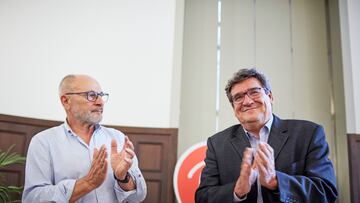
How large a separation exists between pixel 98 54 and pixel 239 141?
273 centimetres

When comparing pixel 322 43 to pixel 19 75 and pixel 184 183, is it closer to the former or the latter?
A: pixel 184 183

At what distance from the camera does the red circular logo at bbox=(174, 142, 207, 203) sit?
3.98 meters

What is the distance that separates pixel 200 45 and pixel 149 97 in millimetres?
1006

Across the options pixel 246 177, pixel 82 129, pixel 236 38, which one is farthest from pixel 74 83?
pixel 236 38

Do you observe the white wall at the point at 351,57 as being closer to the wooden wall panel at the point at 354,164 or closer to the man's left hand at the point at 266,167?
the wooden wall panel at the point at 354,164

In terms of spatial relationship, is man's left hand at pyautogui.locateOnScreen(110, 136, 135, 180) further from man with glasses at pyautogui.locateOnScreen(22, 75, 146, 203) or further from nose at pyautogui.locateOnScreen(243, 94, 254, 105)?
nose at pyautogui.locateOnScreen(243, 94, 254, 105)

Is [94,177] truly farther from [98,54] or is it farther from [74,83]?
[98,54]

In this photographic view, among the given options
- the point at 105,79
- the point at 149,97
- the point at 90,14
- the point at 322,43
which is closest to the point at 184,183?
the point at 149,97

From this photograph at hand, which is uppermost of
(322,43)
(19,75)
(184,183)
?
(322,43)

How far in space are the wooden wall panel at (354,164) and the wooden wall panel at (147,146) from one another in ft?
6.06

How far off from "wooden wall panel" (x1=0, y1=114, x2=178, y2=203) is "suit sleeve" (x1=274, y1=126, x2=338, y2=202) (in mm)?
2443

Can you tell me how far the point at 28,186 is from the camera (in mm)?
2211

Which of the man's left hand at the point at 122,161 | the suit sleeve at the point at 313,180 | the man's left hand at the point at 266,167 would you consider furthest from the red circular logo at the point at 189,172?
the man's left hand at the point at 266,167

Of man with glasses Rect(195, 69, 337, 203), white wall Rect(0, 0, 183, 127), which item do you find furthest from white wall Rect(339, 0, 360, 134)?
man with glasses Rect(195, 69, 337, 203)
